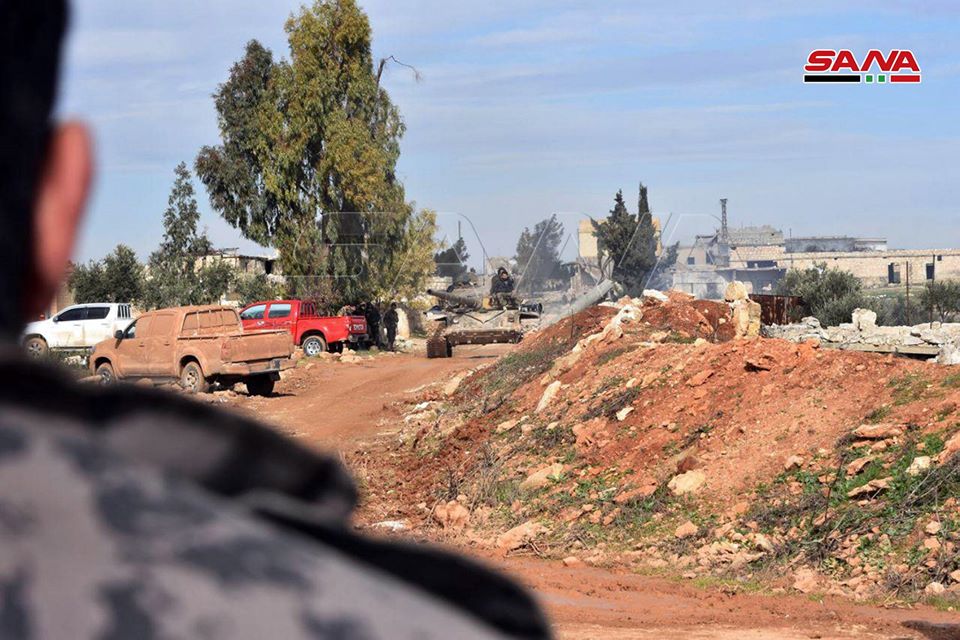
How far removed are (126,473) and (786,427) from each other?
582 inches

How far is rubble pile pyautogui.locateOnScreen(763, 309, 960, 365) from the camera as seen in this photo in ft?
80.3

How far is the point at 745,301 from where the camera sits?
28.3 meters

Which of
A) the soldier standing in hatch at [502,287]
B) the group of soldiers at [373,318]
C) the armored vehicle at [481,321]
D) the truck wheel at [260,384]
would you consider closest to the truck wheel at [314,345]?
the armored vehicle at [481,321]

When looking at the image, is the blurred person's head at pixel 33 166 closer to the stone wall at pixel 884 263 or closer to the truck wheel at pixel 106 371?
the truck wheel at pixel 106 371

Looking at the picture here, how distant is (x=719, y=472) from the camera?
14469 mm

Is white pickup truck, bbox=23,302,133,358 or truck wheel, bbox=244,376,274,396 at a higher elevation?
white pickup truck, bbox=23,302,133,358

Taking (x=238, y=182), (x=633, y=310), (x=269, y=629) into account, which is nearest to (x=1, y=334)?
(x=269, y=629)

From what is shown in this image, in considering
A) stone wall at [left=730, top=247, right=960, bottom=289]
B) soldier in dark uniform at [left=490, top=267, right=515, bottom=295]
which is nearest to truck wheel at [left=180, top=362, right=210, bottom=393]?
soldier in dark uniform at [left=490, top=267, right=515, bottom=295]

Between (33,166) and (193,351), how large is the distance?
25713mm

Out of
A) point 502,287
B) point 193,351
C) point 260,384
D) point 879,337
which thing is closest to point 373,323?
point 502,287

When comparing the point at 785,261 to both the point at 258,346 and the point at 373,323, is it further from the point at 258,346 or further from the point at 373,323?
the point at 258,346

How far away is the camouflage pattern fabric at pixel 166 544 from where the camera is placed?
0.73 meters

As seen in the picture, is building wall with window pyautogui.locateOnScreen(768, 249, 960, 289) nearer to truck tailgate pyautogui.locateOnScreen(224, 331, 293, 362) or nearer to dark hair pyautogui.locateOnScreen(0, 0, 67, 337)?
truck tailgate pyautogui.locateOnScreen(224, 331, 293, 362)

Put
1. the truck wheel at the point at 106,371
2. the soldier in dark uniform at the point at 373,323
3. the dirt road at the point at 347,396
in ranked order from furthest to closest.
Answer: the soldier in dark uniform at the point at 373,323, the truck wheel at the point at 106,371, the dirt road at the point at 347,396
